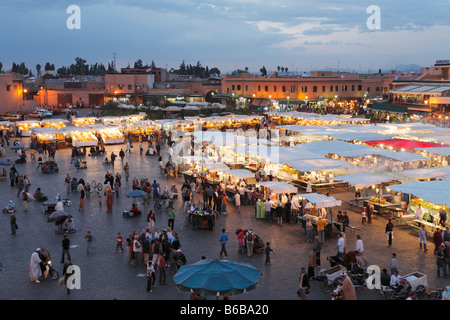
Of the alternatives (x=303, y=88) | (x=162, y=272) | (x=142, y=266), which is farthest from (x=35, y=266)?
(x=303, y=88)

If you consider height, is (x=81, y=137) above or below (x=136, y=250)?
above

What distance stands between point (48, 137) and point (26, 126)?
7.32m

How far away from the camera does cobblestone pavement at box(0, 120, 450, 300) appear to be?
10.9m

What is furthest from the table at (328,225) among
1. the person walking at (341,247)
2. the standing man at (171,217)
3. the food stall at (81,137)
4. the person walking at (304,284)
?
the food stall at (81,137)

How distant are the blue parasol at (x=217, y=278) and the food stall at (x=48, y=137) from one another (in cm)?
2678

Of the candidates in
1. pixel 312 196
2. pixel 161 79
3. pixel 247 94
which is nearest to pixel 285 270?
pixel 312 196

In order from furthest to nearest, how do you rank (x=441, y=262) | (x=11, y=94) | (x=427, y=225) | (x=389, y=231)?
(x=11, y=94) < (x=427, y=225) < (x=389, y=231) < (x=441, y=262)

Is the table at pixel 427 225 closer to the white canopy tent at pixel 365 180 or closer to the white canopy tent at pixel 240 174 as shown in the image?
the white canopy tent at pixel 365 180

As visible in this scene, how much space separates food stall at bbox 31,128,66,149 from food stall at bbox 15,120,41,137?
5.47 meters

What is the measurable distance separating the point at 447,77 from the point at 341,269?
161 ft

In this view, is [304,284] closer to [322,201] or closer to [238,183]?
[322,201]

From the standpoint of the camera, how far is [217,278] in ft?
28.8

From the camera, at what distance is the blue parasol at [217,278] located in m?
8.64

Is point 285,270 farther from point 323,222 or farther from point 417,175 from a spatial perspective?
point 417,175
